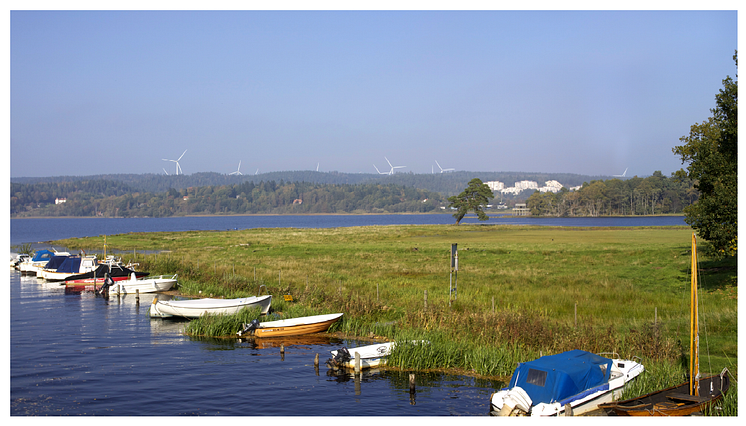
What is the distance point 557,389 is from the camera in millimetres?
17203

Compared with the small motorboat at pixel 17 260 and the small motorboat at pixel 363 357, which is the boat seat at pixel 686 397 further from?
the small motorboat at pixel 17 260

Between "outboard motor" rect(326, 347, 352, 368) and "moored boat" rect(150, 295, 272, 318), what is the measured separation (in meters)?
11.9

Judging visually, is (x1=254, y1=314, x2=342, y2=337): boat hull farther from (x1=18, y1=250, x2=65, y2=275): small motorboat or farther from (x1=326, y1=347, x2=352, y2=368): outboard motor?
(x1=18, y1=250, x2=65, y2=275): small motorboat

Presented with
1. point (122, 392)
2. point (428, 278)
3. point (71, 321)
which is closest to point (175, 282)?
point (71, 321)

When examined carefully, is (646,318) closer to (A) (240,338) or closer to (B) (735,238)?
(B) (735,238)

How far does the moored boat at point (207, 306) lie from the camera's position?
35.1 m

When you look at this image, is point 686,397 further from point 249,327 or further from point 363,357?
point 249,327

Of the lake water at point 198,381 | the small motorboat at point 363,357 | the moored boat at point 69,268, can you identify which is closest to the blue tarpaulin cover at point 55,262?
the moored boat at point 69,268

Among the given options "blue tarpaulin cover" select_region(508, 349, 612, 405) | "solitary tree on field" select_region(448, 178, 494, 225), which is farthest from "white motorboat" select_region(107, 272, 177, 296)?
"solitary tree on field" select_region(448, 178, 494, 225)

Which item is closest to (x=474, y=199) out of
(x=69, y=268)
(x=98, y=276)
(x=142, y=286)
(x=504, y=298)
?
(x=69, y=268)

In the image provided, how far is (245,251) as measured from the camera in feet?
277

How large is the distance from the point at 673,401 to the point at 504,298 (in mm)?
20452

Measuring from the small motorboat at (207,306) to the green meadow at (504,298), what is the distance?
5.67 feet

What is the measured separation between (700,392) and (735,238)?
23066mm
